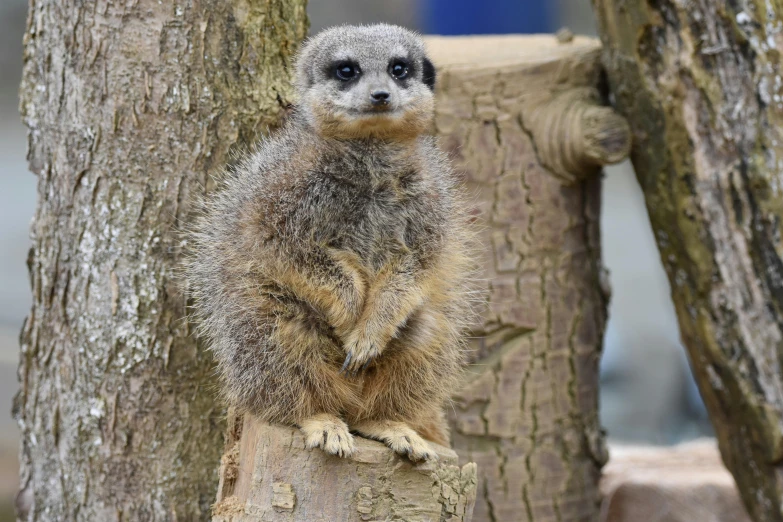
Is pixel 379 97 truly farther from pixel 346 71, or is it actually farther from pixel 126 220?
pixel 126 220

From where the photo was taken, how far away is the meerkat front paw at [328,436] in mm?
2229

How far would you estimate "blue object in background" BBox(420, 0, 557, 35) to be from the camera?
744 centimetres

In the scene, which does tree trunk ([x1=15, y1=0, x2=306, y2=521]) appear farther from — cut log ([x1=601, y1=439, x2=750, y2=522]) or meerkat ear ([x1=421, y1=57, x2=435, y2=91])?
cut log ([x1=601, y1=439, x2=750, y2=522])

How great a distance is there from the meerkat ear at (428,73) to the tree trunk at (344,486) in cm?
106

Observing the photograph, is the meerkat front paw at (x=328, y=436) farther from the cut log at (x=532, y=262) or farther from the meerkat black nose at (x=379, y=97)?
the cut log at (x=532, y=262)

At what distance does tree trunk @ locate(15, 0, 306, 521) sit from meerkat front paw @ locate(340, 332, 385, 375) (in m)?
0.63

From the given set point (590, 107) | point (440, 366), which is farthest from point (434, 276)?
point (590, 107)

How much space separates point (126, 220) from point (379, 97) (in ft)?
3.01

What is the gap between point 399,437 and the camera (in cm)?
231

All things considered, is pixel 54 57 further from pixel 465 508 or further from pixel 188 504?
pixel 465 508

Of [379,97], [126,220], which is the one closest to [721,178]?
[379,97]

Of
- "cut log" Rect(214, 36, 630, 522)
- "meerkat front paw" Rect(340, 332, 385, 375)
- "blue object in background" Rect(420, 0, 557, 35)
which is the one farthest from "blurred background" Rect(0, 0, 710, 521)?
"meerkat front paw" Rect(340, 332, 385, 375)

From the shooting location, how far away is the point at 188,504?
2811 mm

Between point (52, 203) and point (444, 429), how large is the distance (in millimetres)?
1416
